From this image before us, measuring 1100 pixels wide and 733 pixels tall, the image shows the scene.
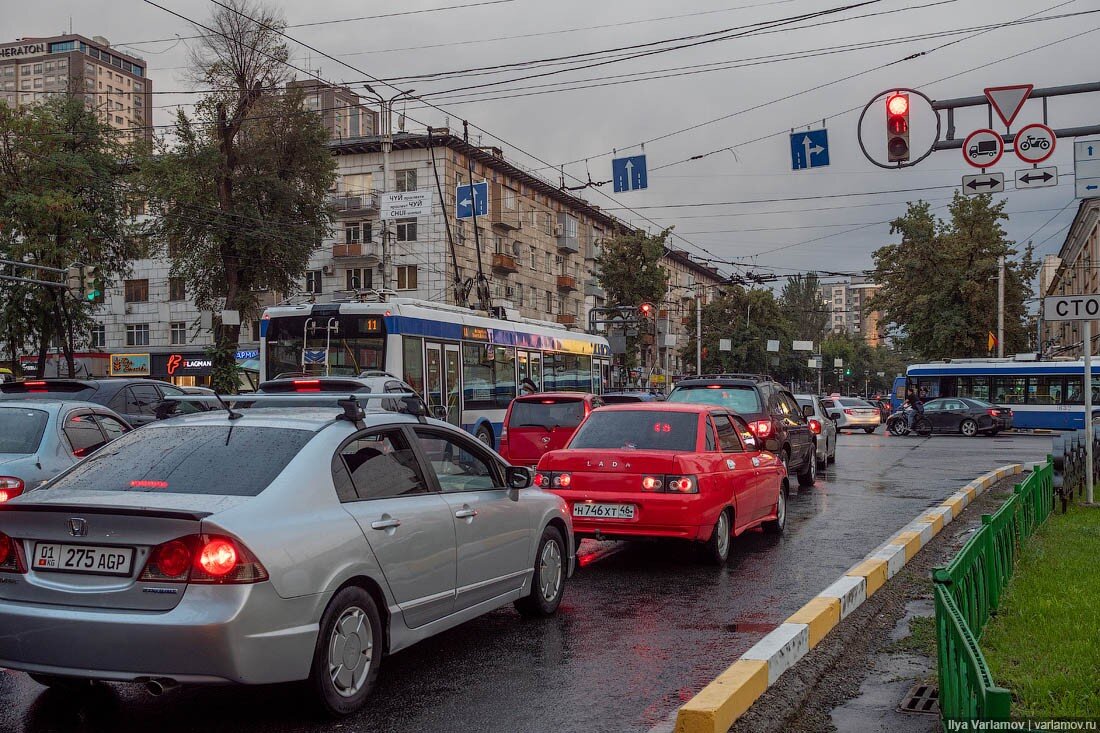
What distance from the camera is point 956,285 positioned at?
57.9 metres

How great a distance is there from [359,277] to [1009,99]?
41.0 metres

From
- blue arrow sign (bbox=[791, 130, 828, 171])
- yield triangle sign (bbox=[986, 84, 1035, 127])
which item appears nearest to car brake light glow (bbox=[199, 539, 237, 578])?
yield triangle sign (bbox=[986, 84, 1035, 127])

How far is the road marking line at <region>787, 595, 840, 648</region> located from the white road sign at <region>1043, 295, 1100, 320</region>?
9.20m

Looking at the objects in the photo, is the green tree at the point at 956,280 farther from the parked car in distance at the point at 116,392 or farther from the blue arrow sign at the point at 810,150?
the parked car in distance at the point at 116,392

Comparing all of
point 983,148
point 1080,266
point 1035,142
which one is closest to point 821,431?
point 983,148

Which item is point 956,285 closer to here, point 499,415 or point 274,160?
point 274,160

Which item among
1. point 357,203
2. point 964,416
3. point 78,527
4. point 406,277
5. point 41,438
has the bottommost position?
point 964,416

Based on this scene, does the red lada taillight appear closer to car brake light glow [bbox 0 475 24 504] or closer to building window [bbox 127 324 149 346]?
car brake light glow [bbox 0 475 24 504]

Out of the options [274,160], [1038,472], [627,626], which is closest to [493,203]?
[274,160]

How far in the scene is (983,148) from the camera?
16.0 meters

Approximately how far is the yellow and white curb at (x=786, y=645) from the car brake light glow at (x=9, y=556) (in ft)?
9.99

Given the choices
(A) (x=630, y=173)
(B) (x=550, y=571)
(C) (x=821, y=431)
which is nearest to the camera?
(B) (x=550, y=571)

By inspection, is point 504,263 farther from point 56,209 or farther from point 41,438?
point 41,438

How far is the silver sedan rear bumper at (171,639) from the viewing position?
4.54 meters
